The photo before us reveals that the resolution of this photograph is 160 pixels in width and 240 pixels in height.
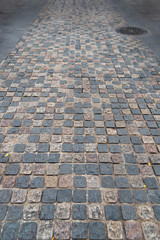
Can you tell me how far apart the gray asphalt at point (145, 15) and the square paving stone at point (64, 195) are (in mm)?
6421

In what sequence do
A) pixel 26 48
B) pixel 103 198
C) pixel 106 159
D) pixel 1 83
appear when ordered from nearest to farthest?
1. pixel 103 198
2. pixel 106 159
3. pixel 1 83
4. pixel 26 48

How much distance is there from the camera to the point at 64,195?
3141mm

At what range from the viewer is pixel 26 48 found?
313 inches

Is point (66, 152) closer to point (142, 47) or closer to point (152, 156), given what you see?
point (152, 156)

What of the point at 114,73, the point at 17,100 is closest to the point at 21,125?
the point at 17,100

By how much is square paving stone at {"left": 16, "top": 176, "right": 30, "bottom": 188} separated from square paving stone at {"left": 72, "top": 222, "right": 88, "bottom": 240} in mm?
1021

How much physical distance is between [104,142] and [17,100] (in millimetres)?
2593

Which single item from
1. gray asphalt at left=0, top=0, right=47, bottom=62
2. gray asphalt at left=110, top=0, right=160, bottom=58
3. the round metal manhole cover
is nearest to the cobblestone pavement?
gray asphalt at left=0, top=0, right=47, bottom=62

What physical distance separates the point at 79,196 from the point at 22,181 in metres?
1.00

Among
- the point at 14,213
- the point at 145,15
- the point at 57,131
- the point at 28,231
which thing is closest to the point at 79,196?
the point at 28,231

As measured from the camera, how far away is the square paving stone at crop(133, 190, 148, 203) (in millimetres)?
3090

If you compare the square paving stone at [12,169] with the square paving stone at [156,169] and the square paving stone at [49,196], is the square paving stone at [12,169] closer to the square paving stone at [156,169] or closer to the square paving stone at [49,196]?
the square paving stone at [49,196]

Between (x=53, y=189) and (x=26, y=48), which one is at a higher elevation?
(x=26, y=48)

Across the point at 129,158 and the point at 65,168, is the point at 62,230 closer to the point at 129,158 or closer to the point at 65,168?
the point at 65,168
